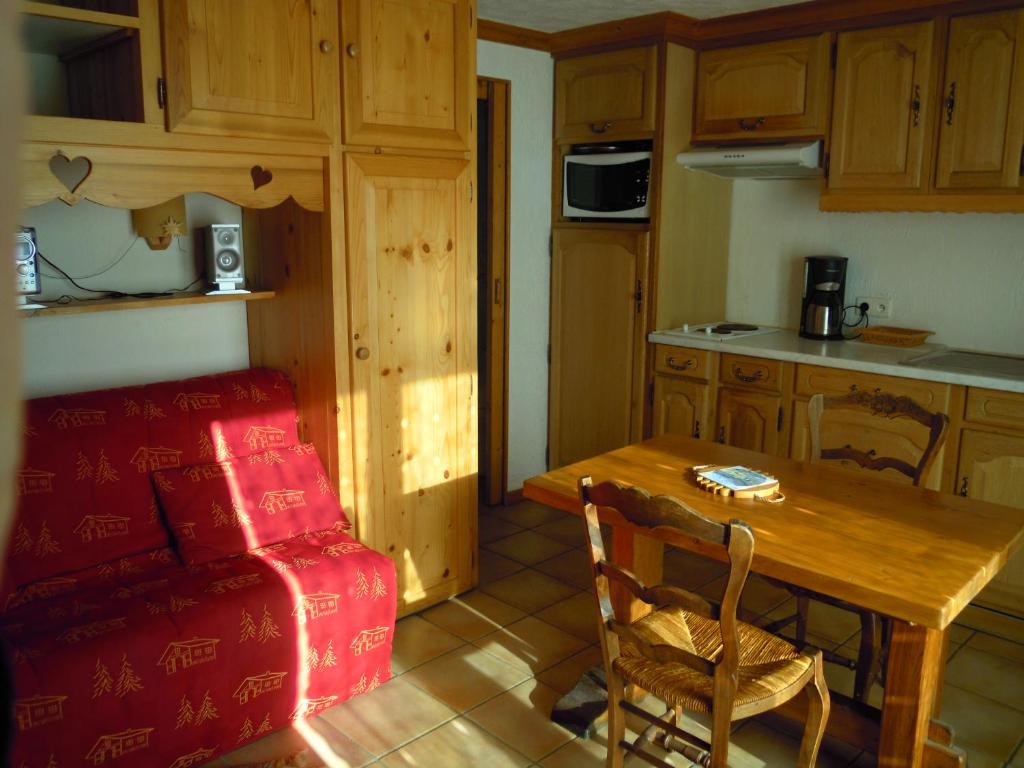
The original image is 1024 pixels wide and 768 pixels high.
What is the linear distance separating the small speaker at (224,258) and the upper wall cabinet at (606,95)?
1.94 metres

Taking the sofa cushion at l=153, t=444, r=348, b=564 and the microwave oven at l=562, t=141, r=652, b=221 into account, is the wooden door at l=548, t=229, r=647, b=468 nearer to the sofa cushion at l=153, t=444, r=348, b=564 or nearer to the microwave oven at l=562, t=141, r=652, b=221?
the microwave oven at l=562, t=141, r=652, b=221

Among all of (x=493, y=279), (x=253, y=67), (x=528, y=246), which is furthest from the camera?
(x=528, y=246)

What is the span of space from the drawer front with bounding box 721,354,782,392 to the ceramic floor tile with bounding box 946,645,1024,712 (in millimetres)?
1279

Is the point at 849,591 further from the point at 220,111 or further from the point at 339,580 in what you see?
the point at 220,111

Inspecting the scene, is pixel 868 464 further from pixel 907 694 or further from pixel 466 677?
pixel 466 677

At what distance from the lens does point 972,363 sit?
3.58 meters

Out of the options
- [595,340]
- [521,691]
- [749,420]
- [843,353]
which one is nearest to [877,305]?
[843,353]

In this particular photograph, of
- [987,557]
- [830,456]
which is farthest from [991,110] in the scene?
[987,557]

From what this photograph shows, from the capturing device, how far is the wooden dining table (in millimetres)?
1855

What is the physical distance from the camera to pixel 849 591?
1.83m

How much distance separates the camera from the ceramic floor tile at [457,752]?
2473 millimetres

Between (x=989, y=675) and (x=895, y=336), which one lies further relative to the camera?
(x=895, y=336)

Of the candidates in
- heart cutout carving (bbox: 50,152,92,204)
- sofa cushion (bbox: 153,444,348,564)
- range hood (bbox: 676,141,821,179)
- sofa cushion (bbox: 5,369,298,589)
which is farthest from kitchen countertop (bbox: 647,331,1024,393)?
heart cutout carving (bbox: 50,152,92,204)

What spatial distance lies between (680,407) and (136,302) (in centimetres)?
247
